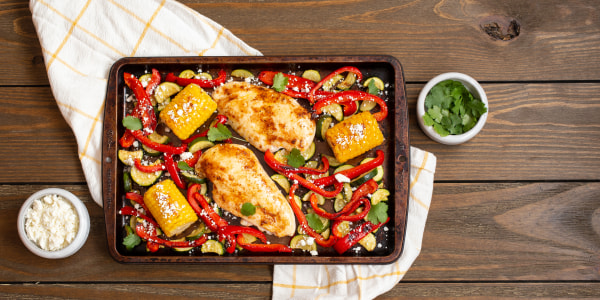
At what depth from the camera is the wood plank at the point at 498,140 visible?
345cm

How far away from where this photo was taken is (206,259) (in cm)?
315

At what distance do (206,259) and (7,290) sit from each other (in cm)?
166

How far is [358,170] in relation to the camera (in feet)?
10.6

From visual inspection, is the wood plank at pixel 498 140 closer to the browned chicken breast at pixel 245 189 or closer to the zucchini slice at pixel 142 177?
the zucchini slice at pixel 142 177

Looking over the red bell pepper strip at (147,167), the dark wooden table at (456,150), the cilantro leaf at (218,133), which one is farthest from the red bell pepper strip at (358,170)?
the red bell pepper strip at (147,167)

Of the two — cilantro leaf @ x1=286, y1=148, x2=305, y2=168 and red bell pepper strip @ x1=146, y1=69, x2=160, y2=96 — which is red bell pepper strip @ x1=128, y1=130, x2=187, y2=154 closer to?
red bell pepper strip @ x1=146, y1=69, x2=160, y2=96

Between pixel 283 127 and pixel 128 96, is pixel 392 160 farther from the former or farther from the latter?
pixel 128 96

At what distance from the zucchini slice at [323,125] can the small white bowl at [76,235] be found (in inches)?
72.6

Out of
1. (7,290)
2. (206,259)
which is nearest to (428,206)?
(206,259)

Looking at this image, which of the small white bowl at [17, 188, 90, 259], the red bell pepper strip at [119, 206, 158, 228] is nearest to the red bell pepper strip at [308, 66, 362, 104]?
the red bell pepper strip at [119, 206, 158, 228]

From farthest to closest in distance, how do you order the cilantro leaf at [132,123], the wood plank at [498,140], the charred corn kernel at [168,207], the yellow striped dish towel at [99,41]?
1. the wood plank at [498,140]
2. the yellow striped dish towel at [99,41]
3. the cilantro leaf at [132,123]
4. the charred corn kernel at [168,207]

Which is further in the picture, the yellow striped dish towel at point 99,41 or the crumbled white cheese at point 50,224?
the yellow striped dish towel at point 99,41

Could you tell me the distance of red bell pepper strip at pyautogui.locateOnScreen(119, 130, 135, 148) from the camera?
10.7 ft

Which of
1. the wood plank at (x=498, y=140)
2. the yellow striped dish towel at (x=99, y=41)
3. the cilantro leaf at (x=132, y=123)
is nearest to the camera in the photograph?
the cilantro leaf at (x=132, y=123)
